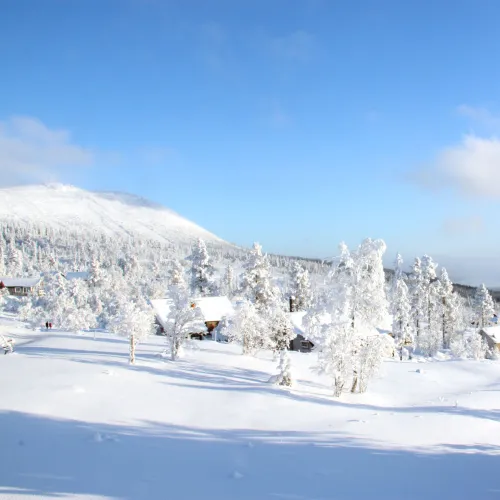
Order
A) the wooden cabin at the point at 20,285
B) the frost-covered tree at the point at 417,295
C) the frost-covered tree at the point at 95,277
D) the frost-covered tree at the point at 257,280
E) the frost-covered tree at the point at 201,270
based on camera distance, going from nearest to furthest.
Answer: the frost-covered tree at the point at 257,280, the frost-covered tree at the point at 417,295, the frost-covered tree at the point at 201,270, the frost-covered tree at the point at 95,277, the wooden cabin at the point at 20,285

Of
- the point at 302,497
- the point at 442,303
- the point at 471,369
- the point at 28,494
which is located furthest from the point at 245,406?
the point at 442,303

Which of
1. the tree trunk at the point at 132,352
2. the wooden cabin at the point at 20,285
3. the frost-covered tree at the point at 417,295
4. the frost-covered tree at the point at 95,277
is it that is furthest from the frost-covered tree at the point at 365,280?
the wooden cabin at the point at 20,285

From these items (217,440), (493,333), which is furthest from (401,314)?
(217,440)

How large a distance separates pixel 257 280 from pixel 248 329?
16.2 m

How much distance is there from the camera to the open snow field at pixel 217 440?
9.46 meters

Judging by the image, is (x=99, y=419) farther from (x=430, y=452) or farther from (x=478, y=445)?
(x=478, y=445)

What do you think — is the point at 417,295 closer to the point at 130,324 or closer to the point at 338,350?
the point at 338,350

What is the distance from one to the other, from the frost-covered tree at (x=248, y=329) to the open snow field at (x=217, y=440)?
35.6 ft

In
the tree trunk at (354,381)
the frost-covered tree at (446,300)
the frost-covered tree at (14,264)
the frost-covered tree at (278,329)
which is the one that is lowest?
the tree trunk at (354,381)

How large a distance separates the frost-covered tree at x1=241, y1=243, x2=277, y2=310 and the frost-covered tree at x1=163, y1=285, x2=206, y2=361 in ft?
70.0

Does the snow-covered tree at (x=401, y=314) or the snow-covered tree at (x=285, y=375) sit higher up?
the snow-covered tree at (x=401, y=314)

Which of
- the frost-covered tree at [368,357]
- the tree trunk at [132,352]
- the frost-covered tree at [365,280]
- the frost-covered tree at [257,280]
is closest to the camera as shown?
the frost-covered tree at [365,280]

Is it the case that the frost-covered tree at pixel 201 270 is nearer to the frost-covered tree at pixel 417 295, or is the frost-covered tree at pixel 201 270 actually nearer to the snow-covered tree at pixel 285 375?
the frost-covered tree at pixel 417 295

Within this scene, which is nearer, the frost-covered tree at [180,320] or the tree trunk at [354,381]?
the tree trunk at [354,381]
